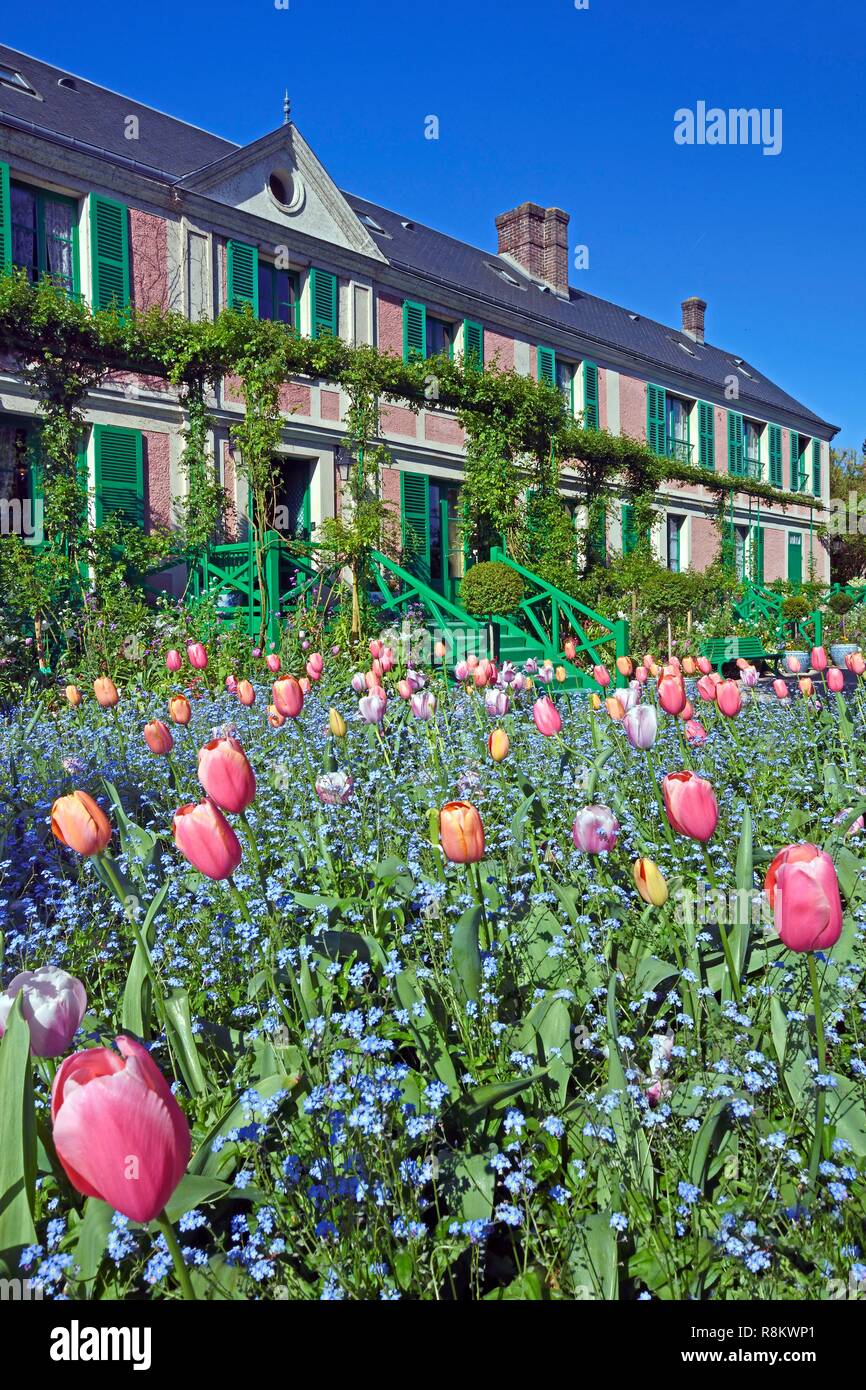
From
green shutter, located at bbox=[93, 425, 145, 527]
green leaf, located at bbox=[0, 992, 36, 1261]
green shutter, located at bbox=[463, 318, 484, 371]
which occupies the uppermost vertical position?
green shutter, located at bbox=[463, 318, 484, 371]

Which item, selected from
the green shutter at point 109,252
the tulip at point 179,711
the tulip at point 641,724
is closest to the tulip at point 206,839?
the tulip at point 641,724

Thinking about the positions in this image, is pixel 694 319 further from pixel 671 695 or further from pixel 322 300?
pixel 671 695

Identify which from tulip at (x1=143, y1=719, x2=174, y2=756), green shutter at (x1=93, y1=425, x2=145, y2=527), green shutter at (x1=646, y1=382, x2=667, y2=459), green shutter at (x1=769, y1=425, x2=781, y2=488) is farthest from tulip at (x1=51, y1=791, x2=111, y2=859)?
green shutter at (x1=769, y1=425, x2=781, y2=488)

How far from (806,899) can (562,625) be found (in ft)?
38.8

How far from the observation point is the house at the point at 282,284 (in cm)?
1060

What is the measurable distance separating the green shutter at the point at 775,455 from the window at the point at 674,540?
18.4 feet

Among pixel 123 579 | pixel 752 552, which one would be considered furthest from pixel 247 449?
pixel 752 552

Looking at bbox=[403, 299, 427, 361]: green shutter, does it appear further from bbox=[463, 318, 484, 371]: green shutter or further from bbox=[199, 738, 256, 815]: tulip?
bbox=[199, 738, 256, 815]: tulip

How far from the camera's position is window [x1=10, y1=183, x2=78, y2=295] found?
10.4m

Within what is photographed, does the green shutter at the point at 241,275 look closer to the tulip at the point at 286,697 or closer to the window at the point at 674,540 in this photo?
the tulip at the point at 286,697

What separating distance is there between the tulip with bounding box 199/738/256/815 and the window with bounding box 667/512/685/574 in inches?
787

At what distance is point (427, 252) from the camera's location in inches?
666

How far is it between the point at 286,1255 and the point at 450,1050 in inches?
19.9
